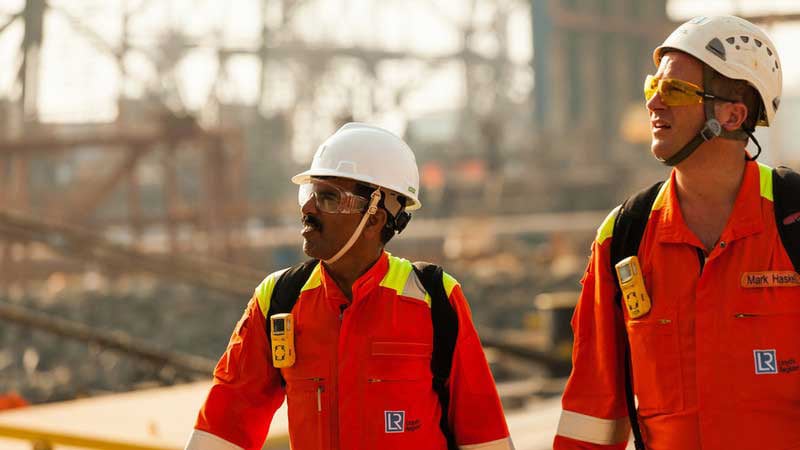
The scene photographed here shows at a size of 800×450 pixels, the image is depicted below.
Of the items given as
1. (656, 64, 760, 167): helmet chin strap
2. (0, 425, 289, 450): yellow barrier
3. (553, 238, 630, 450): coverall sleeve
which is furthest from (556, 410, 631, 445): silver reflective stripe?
(0, 425, 289, 450): yellow barrier

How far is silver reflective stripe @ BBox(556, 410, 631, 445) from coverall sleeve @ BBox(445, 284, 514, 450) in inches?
7.4

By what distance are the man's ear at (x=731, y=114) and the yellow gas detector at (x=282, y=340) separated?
3.89ft

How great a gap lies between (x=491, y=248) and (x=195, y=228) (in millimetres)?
9912

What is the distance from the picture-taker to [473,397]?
10.7ft

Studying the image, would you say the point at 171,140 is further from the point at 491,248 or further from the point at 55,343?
the point at 491,248

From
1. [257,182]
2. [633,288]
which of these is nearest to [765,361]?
[633,288]

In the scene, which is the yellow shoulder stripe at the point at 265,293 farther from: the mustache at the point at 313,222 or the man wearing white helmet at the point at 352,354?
the mustache at the point at 313,222

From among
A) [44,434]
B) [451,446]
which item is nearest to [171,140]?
[44,434]

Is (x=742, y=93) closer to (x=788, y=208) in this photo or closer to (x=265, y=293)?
(x=788, y=208)

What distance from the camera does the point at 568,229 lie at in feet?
120

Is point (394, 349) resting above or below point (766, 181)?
below

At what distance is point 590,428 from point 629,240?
18.6 inches

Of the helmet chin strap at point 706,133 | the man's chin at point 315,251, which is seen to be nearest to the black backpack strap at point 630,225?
the helmet chin strap at point 706,133

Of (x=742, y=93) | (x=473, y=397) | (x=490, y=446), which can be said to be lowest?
(x=490, y=446)
